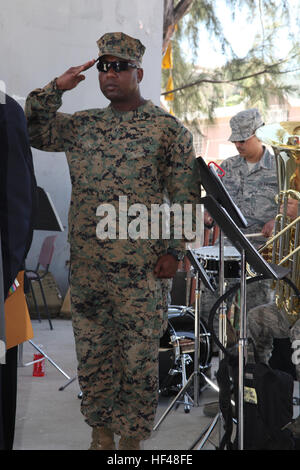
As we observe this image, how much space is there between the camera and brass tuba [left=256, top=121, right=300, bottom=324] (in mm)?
3070

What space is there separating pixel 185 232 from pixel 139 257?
0.23m

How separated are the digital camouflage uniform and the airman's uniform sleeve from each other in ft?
5.54

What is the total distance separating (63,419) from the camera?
336cm

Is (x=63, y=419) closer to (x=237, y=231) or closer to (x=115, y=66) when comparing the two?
(x=237, y=231)

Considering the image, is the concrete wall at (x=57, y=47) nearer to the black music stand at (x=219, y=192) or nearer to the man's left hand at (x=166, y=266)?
the man's left hand at (x=166, y=266)

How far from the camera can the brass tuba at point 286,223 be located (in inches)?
121

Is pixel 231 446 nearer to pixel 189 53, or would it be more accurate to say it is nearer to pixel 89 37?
pixel 89 37

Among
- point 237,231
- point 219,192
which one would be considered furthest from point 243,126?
point 237,231

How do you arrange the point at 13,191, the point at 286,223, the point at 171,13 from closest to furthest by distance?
the point at 13,191
the point at 286,223
the point at 171,13

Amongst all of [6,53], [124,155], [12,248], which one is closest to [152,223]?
[124,155]

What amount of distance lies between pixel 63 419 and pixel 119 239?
1280 mm

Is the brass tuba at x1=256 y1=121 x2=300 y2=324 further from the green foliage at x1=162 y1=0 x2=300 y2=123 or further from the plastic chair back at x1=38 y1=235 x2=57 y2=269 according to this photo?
the green foliage at x1=162 y1=0 x2=300 y2=123

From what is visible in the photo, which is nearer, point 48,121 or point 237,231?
point 237,231

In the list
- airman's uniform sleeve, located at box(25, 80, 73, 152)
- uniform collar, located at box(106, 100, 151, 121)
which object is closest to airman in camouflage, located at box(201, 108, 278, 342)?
uniform collar, located at box(106, 100, 151, 121)
